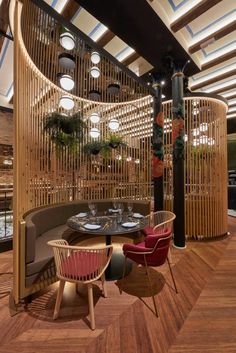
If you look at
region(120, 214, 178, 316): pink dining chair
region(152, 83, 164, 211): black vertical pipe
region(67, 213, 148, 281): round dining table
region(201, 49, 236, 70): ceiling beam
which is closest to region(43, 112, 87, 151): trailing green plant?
region(67, 213, 148, 281): round dining table

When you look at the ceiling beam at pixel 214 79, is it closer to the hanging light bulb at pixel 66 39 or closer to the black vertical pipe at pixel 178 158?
the black vertical pipe at pixel 178 158

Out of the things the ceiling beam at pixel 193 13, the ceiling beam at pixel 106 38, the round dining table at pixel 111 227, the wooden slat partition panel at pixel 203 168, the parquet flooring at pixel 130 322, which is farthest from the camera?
the wooden slat partition panel at pixel 203 168

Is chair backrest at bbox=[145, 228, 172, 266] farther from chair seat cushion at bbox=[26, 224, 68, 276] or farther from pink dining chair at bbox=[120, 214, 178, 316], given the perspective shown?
chair seat cushion at bbox=[26, 224, 68, 276]

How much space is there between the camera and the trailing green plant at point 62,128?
12.0 ft

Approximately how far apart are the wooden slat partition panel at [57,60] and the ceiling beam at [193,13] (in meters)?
1.35

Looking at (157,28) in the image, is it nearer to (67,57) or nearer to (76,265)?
(67,57)

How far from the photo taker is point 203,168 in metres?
4.55

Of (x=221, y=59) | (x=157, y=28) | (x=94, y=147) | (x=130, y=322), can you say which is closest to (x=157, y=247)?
(x=130, y=322)

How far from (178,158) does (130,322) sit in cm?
312

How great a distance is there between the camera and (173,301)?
2.38m

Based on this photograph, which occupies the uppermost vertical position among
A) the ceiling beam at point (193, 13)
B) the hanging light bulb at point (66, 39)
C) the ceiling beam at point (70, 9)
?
the ceiling beam at point (70, 9)

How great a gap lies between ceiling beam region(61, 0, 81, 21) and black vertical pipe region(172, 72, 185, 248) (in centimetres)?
222

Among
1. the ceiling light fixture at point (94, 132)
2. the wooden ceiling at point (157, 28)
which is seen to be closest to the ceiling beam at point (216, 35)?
the wooden ceiling at point (157, 28)

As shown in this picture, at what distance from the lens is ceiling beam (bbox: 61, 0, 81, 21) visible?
3.20 meters
